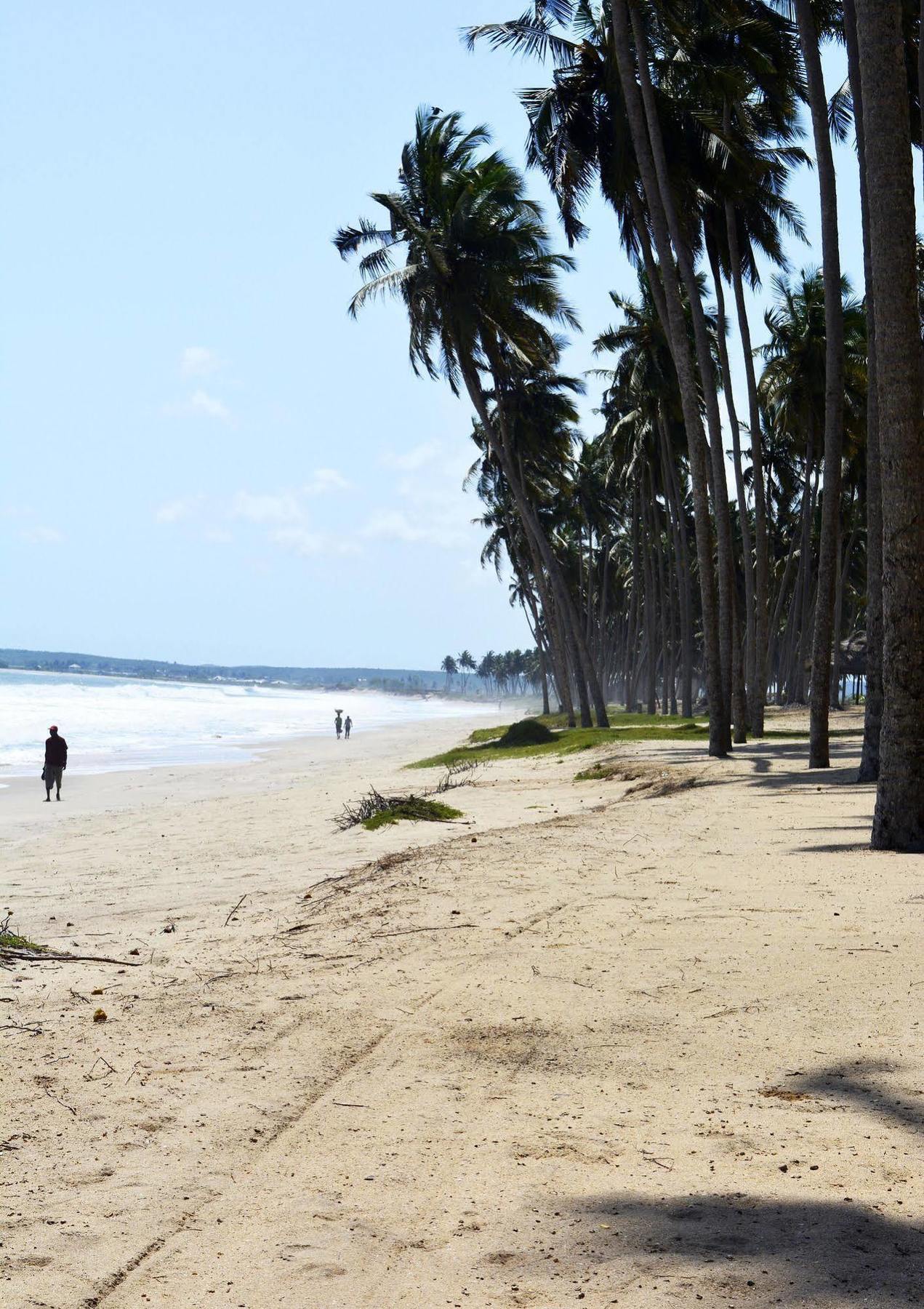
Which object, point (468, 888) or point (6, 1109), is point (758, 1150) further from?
point (468, 888)

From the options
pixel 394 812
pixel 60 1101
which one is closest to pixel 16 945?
pixel 60 1101

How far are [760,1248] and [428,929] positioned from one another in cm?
363

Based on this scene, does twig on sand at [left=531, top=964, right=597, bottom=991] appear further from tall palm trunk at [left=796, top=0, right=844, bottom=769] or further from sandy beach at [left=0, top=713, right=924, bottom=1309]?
tall palm trunk at [left=796, top=0, right=844, bottom=769]

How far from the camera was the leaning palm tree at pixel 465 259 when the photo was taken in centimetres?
2656

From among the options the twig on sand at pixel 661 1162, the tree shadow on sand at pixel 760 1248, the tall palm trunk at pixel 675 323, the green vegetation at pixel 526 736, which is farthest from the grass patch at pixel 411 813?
the green vegetation at pixel 526 736

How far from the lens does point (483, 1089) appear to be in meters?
3.93

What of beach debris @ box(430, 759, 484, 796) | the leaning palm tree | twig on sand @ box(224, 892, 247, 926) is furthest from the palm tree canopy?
twig on sand @ box(224, 892, 247, 926)

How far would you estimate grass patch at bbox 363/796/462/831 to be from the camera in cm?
1125

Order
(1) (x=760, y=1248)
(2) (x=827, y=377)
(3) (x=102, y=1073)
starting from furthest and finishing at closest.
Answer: (2) (x=827, y=377)
(3) (x=102, y=1073)
(1) (x=760, y=1248)

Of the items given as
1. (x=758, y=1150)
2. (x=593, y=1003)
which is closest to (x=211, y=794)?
(x=593, y=1003)

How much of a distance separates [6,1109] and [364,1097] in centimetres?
118

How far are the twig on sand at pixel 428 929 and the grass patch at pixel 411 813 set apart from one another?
15.6 feet

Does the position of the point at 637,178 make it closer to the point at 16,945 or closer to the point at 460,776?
the point at 460,776

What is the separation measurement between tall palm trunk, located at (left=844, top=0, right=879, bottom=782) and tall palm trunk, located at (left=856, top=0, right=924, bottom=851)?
2.52m
